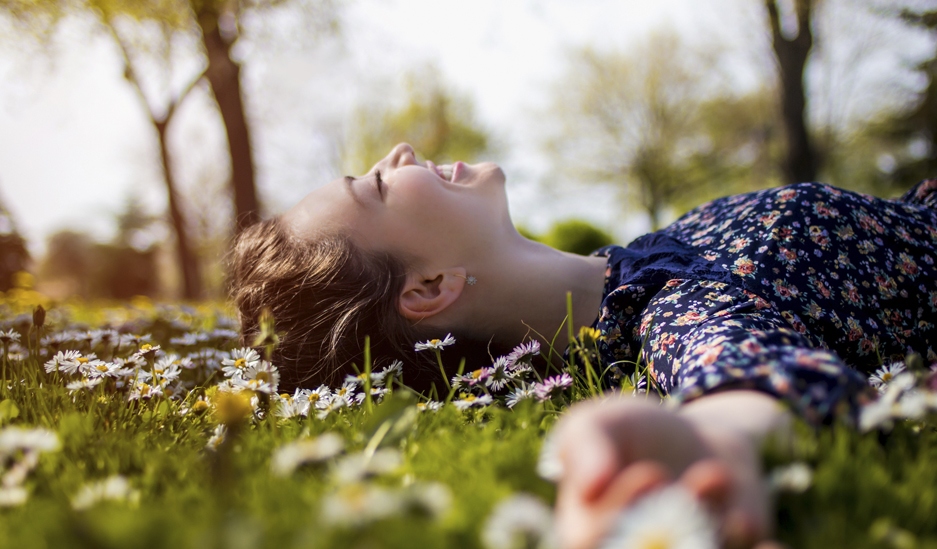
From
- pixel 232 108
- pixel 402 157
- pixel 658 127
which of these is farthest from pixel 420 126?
pixel 402 157

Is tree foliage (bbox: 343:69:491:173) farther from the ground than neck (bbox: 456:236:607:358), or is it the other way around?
tree foliage (bbox: 343:69:491:173)

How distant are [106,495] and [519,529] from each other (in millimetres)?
717

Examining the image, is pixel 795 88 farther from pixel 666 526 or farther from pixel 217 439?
pixel 666 526

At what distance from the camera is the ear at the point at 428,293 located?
2324 mm

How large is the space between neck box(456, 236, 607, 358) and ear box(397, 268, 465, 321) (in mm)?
58

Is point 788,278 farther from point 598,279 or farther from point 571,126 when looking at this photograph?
point 571,126

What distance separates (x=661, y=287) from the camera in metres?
2.07

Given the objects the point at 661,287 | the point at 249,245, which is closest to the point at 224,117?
the point at 249,245

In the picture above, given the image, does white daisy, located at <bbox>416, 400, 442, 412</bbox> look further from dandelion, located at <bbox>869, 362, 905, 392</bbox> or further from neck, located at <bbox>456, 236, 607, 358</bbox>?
dandelion, located at <bbox>869, 362, 905, 392</bbox>

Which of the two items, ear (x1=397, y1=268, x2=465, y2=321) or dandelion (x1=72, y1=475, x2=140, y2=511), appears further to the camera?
ear (x1=397, y1=268, x2=465, y2=321)

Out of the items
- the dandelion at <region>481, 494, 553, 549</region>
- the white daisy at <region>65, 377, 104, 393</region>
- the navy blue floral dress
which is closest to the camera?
the dandelion at <region>481, 494, 553, 549</region>

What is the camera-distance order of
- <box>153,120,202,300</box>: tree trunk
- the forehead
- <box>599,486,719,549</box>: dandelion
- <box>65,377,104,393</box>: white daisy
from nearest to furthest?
<box>599,486,719,549</box>: dandelion < <box>65,377,104,393</box>: white daisy < the forehead < <box>153,120,202,300</box>: tree trunk

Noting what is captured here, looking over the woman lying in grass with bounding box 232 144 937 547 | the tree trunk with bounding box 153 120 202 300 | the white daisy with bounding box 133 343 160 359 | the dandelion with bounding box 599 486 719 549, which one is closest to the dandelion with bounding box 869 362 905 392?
the woman lying in grass with bounding box 232 144 937 547

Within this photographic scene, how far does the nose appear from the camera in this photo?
2.54 m
